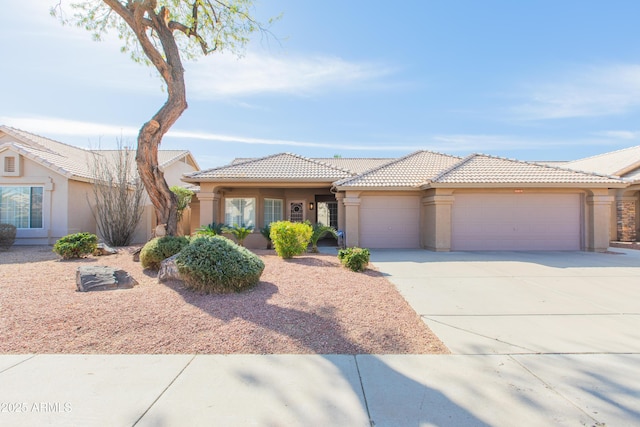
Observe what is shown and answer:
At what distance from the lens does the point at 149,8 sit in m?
9.04

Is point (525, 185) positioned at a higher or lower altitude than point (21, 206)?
higher

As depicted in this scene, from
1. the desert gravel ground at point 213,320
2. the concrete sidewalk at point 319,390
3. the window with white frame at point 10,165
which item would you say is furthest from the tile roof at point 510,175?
the window with white frame at point 10,165

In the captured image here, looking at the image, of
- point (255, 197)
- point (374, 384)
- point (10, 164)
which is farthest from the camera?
point (255, 197)

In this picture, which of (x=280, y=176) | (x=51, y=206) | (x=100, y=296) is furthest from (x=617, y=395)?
(x=51, y=206)

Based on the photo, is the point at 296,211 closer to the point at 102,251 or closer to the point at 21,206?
the point at 102,251

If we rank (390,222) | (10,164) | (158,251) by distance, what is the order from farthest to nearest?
1. (10,164)
2. (390,222)
3. (158,251)

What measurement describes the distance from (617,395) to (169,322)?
5.39 metres

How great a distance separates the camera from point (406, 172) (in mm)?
15023

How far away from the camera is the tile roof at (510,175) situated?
12.8 m

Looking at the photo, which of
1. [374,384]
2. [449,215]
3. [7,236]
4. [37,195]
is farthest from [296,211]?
[374,384]

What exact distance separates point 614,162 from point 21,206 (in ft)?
107

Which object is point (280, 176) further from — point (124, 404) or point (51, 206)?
point (124, 404)

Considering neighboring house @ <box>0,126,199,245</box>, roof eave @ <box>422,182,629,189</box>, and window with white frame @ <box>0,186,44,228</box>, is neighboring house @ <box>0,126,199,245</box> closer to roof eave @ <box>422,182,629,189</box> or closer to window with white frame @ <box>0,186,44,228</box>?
window with white frame @ <box>0,186,44,228</box>

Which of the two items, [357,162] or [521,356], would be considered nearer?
[521,356]
